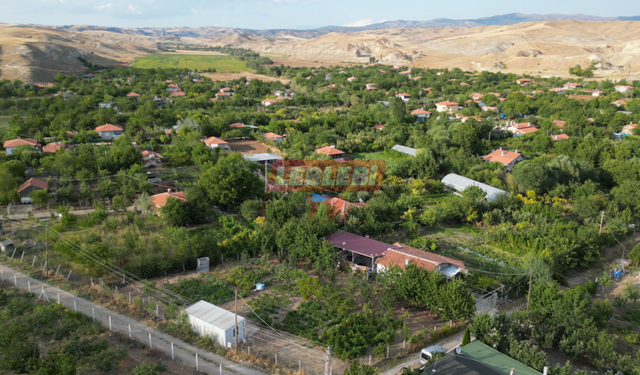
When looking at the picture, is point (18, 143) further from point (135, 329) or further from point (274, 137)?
point (135, 329)

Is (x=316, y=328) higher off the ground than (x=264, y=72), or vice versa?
(x=264, y=72)

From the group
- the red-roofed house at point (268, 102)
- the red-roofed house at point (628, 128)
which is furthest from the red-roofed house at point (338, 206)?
the red-roofed house at point (268, 102)

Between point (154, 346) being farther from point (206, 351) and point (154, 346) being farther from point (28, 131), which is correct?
point (28, 131)

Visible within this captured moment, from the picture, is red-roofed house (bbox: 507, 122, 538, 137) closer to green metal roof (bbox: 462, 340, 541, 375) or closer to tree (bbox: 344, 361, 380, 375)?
green metal roof (bbox: 462, 340, 541, 375)

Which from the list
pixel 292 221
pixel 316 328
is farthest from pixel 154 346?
pixel 292 221

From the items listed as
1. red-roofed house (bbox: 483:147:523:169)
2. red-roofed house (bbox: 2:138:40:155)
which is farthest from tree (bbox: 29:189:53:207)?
red-roofed house (bbox: 483:147:523:169)

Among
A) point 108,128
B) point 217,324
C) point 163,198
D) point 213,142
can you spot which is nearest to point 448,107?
point 213,142
